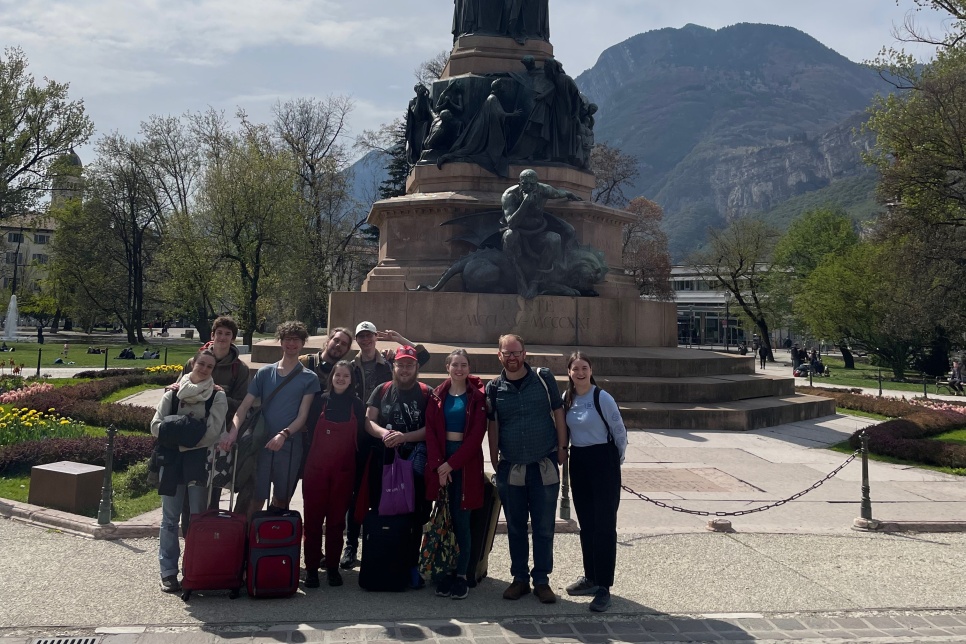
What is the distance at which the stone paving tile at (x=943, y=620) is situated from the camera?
16.0 feet

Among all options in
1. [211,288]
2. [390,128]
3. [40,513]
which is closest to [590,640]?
[40,513]

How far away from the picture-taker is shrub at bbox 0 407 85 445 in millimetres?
10336

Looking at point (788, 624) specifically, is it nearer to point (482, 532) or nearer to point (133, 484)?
point (482, 532)

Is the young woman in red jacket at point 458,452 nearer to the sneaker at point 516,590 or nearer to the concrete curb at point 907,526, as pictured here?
the sneaker at point 516,590

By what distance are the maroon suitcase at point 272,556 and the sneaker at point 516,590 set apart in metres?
1.49

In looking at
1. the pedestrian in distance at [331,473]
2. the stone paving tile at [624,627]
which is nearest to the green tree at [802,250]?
the stone paving tile at [624,627]

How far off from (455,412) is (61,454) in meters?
6.54

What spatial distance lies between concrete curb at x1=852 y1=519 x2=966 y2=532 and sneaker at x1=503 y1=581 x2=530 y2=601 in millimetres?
3868

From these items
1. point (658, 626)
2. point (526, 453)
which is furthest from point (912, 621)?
point (526, 453)

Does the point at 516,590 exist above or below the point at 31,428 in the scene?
below

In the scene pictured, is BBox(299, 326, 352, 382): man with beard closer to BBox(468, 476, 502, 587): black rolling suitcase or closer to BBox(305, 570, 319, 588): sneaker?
BBox(305, 570, 319, 588): sneaker

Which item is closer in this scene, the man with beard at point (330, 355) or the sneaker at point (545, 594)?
the sneaker at point (545, 594)

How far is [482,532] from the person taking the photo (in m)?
5.47

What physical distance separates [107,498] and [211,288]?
122ft
